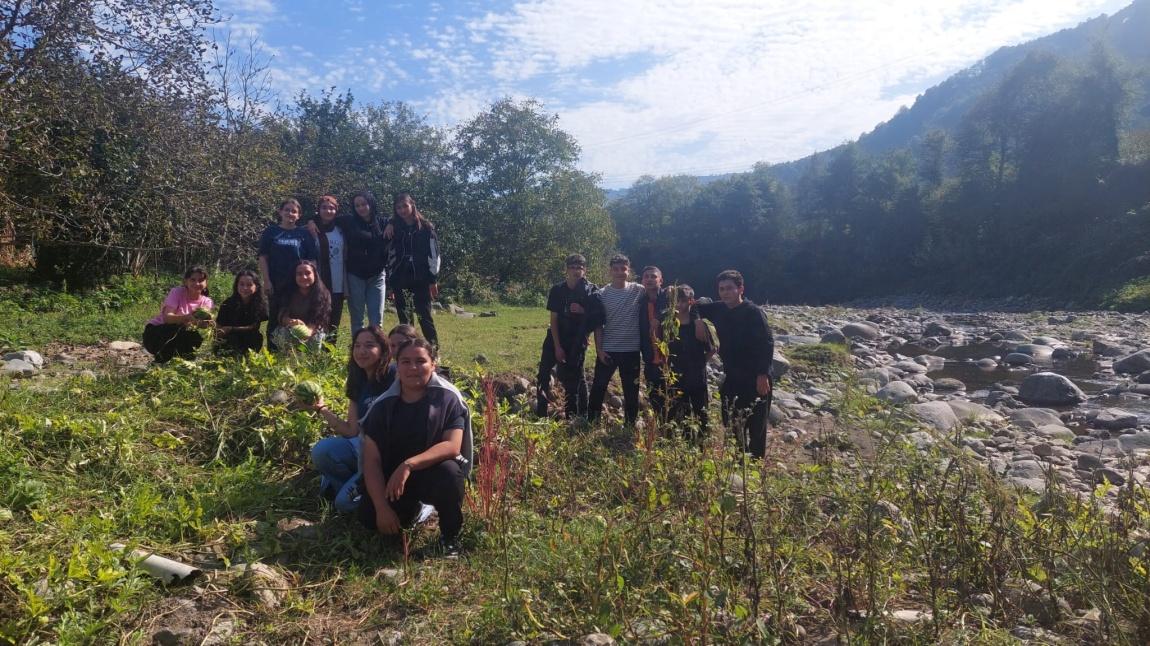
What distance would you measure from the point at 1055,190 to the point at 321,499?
142 feet

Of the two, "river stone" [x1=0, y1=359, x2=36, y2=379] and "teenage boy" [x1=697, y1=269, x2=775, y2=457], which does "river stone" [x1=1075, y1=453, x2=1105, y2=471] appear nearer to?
"teenage boy" [x1=697, y1=269, x2=775, y2=457]

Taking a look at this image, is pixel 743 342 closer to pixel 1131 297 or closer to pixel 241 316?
pixel 241 316

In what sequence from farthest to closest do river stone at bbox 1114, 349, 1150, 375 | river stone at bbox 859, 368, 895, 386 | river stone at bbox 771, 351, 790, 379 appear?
river stone at bbox 1114, 349, 1150, 375
river stone at bbox 859, 368, 895, 386
river stone at bbox 771, 351, 790, 379

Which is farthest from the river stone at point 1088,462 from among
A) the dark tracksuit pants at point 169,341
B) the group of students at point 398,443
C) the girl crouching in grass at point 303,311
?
the dark tracksuit pants at point 169,341

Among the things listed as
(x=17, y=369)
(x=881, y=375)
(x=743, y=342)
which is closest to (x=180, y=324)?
(x=17, y=369)

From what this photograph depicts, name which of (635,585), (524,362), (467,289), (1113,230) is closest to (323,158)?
(467,289)

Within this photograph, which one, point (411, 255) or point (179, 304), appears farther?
point (411, 255)

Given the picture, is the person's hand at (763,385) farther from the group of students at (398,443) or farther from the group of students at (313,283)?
the group of students at (313,283)

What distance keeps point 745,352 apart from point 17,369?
635 centimetres

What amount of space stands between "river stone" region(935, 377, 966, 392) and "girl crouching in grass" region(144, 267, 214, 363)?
11593mm

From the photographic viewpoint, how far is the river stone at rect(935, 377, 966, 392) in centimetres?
1255

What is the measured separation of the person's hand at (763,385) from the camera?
226 inches

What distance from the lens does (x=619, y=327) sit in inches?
257

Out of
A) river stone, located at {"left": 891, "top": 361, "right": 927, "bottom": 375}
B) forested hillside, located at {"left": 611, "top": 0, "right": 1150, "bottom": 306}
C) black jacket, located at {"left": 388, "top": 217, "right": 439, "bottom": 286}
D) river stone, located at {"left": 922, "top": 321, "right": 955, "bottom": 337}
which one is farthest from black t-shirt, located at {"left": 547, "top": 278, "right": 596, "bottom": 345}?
forested hillside, located at {"left": 611, "top": 0, "right": 1150, "bottom": 306}
